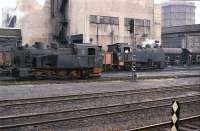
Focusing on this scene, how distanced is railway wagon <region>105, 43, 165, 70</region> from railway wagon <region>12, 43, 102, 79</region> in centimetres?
1155

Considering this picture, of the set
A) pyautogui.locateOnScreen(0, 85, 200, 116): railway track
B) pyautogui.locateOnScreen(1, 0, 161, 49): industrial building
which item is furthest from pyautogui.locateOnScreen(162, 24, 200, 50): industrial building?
pyautogui.locateOnScreen(0, 85, 200, 116): railway track

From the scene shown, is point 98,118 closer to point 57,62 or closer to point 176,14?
point 57,62

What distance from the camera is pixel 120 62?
42125 millimetres

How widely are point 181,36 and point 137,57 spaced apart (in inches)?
1449

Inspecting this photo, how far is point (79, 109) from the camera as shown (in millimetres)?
13742

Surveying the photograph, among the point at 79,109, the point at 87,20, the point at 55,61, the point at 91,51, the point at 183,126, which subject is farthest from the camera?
the point at 87,20

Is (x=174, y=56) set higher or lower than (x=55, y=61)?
lower

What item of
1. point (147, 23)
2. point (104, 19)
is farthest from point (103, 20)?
point (147, 23)

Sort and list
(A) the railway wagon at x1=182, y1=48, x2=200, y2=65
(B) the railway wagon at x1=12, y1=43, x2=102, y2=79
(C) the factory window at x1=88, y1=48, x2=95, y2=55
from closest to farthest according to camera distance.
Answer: (B) the railway wagon at x1=12, y1=43, x2=102, y2=79 → (C) the factory window at x1=88, y1=48, x2=95, y2=55 → (A) the railway wagon at x1=182, y1=48, x2=200, y2=65

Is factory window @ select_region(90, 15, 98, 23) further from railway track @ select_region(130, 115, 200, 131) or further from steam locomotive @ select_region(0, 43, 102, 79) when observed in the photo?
railway track @ select_region(130, 115, 200, 131)

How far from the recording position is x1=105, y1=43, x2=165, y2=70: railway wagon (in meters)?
42.0

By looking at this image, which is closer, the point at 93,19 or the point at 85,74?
the point at 85,74

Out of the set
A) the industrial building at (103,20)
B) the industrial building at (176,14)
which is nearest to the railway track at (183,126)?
the industrial building at (103,20)

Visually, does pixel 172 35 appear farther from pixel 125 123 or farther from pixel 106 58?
pixel 125 123
